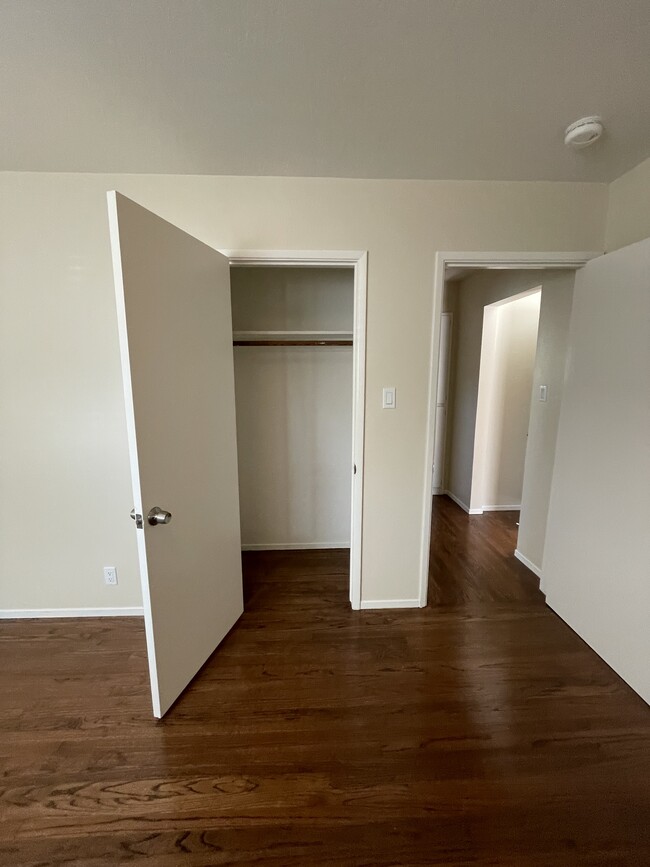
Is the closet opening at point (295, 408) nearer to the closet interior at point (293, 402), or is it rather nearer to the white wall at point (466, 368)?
the closet interior at point (293, 402)

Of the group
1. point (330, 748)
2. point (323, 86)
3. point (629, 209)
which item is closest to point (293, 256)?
point (323, 86)

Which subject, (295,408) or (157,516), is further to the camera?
(295,408)

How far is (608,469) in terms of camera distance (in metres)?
1.75

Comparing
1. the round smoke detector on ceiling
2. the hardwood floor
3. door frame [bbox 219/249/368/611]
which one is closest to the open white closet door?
door frame [bbox 219/249/368/611]

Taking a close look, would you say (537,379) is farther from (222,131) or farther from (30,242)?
(30,242)

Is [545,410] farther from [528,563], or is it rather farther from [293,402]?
[293,402]

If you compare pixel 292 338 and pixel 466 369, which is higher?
pixel 292 338

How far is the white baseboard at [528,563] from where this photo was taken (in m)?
2.56

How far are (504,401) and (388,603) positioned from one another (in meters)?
2.45

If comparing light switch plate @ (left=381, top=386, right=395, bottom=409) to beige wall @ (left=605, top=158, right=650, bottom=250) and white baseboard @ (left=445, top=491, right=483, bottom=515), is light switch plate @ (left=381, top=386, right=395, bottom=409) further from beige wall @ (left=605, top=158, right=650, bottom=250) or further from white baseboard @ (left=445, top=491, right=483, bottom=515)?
white baseboard @ (left=445, top=491, right=483, bottom=515)

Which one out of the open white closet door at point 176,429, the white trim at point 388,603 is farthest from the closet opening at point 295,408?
the open white closet door at point 176,429

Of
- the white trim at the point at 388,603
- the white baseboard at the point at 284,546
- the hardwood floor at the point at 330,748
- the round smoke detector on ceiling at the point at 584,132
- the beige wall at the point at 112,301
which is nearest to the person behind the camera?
the hardwood floor at the point at 330,748

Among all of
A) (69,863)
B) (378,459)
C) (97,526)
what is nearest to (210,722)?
(69,863)

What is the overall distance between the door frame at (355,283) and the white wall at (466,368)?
1.79m
